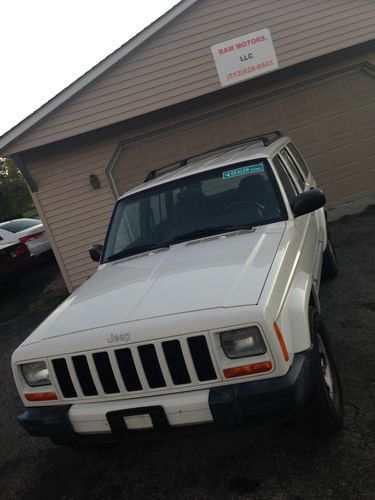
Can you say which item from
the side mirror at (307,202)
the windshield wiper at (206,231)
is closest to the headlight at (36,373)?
the windshield wiper at (206,231)

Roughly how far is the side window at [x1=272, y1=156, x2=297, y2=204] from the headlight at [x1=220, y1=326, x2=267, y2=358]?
6.05 ft

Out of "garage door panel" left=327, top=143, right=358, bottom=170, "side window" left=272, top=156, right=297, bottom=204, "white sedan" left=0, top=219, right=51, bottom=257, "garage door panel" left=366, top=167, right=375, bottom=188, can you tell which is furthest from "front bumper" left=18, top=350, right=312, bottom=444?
"white sedan" left=0, top=219, right=51, bottom=257

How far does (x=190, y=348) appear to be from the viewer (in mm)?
2701

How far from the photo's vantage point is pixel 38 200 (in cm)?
927

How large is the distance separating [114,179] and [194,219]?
215 inches

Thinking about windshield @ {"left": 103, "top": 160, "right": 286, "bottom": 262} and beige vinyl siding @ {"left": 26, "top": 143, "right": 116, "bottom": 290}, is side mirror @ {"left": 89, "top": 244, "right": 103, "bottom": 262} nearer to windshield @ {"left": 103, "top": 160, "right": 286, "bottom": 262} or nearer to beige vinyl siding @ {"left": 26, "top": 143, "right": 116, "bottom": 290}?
windshield @ {"left": 103, "top": 160, "right": 286, "bottom": 262}

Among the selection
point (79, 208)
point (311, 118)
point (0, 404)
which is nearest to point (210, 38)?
point (311, 118)

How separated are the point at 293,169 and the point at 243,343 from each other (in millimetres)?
3087

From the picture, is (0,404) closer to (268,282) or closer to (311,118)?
(268,282)

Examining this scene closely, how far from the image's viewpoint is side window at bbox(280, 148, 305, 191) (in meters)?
5.05

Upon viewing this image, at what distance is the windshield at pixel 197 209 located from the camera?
4.14 metres

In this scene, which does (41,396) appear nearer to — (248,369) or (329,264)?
(248,369)

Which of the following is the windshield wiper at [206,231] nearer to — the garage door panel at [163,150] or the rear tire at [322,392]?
the rear tire at [322,392]

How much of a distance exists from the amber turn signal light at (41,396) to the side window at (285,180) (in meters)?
2.42
